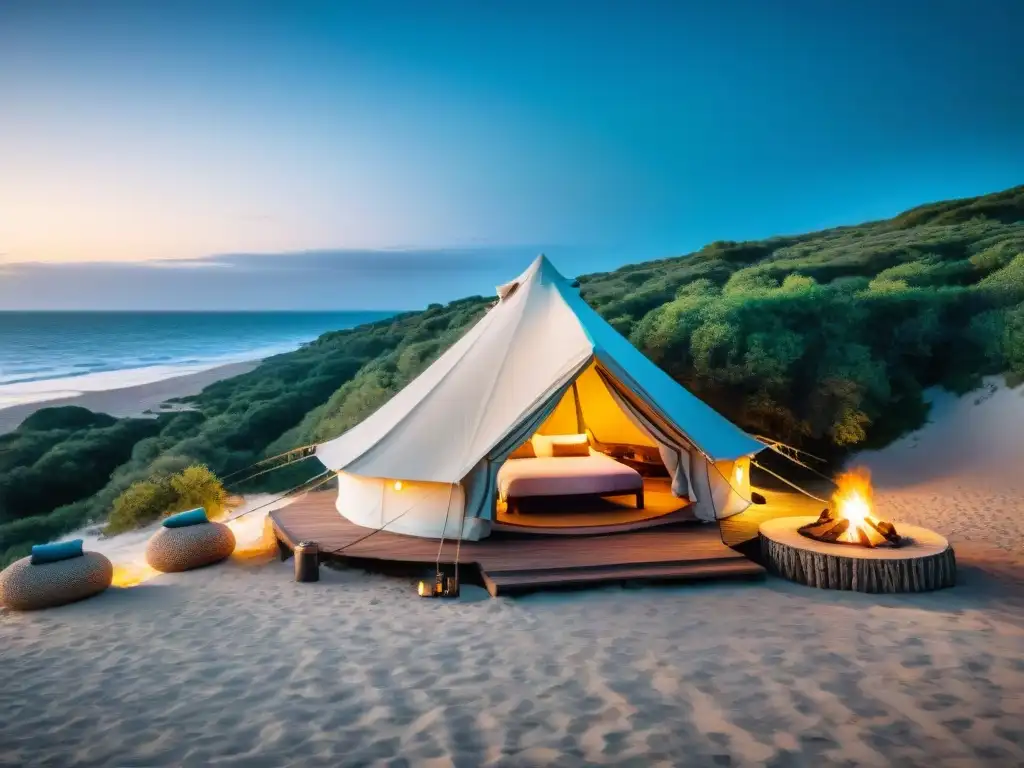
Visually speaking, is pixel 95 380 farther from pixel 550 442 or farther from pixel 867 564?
pixel 867 564

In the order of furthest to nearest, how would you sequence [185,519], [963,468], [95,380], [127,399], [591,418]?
[95,380], [127,399], [963,468], [591,418], [185,519]

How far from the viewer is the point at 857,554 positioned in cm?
552

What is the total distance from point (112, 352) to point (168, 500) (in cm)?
4488

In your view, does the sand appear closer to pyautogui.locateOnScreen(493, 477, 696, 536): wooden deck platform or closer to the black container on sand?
the black container on sand

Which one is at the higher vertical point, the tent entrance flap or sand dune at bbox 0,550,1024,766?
the tent entrance flap

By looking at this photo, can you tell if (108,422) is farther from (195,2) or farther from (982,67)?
(982,67)

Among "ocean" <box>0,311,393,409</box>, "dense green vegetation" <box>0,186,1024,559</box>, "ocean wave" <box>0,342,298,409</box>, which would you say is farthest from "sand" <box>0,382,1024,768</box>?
"ocean" <box>0,311,393,409</box>

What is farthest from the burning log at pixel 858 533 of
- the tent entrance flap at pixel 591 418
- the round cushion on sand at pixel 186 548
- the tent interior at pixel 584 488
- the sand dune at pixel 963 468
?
the round cushion on sand at pixel 186 548

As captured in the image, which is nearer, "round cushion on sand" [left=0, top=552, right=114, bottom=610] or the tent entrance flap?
"round cushion on sand" [left=0, top=552, right=114, bottom=610]

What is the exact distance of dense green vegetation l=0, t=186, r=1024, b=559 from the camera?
467 inches

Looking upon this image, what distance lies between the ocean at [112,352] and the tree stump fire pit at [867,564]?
32.3m

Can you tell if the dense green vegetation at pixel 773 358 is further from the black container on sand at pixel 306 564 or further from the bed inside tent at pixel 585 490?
the black container on sand at pixel 306 564

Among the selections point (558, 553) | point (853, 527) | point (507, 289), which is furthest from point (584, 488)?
point (507, 289)

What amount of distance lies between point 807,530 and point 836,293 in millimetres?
9422
